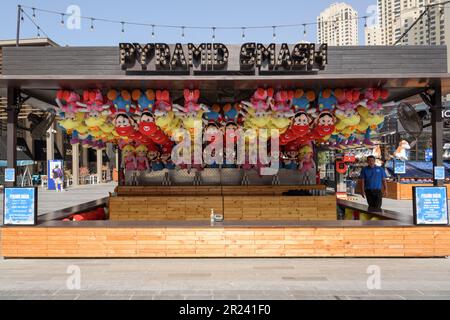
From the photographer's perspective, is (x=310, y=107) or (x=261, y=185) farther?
(x=261, y=185)

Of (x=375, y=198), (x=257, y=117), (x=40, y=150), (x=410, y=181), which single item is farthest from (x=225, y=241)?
(x=40, y=150)

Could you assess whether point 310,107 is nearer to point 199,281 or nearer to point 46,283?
point 199,281

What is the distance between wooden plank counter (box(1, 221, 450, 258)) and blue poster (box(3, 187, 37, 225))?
20 cm

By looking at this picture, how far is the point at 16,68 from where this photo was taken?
336 inches

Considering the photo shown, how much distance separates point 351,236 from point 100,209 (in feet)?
26.1

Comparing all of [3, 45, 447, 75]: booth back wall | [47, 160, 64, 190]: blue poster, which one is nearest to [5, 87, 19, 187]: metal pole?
[3, 45, 447, 75]: booth back wall

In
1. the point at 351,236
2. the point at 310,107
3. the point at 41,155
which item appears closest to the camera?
the point at 351,236

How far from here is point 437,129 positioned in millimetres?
8414

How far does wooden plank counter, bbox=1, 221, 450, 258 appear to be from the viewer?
314 inches

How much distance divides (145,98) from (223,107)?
257cm

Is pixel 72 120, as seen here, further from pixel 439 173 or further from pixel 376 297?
pixel 439 173

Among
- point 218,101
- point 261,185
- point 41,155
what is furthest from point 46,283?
point 41,155

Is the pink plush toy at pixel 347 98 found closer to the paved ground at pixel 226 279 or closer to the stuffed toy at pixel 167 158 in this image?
the paved ground at pixel 226 279
